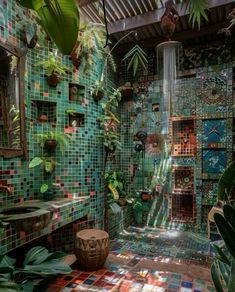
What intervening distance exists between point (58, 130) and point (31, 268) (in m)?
1.70

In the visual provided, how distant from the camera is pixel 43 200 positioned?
2.67 metres

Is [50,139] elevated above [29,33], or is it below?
below

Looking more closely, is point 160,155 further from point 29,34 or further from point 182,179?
point 29,34

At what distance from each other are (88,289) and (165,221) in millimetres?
2449

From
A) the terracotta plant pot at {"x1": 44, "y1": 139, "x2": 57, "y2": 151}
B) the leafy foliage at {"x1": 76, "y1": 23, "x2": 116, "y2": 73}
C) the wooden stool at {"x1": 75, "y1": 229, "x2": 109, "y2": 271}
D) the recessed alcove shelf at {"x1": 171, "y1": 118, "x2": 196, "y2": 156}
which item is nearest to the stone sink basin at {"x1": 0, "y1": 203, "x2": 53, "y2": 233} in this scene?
the wooden stool at {"x1": 75, "y1": 229, "x2": 109, "y2": 271}

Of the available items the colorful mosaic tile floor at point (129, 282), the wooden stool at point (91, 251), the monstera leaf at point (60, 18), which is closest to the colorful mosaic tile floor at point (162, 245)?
the colorful mosaic tile floor at point (129, 282)

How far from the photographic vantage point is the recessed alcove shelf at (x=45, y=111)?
2.86 meters

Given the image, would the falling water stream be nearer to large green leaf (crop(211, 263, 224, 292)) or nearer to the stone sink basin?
the stone sink basin

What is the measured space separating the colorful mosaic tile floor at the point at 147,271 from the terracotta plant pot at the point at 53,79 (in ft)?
7.35

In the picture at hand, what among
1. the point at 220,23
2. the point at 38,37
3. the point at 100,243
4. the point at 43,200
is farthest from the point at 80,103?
the point at 220,23

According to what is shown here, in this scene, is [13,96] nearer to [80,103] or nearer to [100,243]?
[80,103]

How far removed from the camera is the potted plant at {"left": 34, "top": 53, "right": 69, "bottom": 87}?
2.71 meters

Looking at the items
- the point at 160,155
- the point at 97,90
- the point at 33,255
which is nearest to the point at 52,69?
the point at 97,90

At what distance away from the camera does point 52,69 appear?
2.74 m
